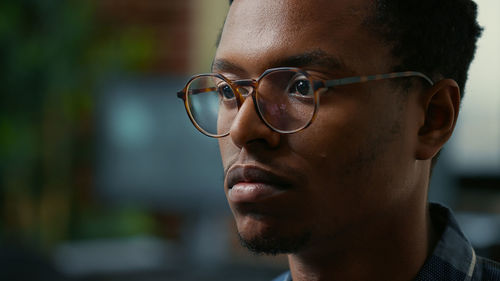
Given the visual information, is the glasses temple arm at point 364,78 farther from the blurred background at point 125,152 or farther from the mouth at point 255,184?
the blurred background at point 125,152

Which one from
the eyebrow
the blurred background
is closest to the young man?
the eyebrow

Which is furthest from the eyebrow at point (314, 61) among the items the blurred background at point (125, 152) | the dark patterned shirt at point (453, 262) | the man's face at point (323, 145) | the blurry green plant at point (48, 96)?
the blurry green plant at point (48, 96)

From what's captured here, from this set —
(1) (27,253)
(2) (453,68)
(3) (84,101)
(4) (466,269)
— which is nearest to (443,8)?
(2) (453,68)

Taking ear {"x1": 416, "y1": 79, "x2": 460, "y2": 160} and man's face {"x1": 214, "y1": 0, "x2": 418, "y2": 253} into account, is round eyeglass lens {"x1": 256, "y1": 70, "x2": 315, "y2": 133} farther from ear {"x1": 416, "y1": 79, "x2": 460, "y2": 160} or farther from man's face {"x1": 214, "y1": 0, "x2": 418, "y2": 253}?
ear {"x1": 416, "y1": 79, "x2": 460, "y2": 160}

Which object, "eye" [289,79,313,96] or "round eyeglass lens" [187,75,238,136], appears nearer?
"eye" [289,79,313,96]

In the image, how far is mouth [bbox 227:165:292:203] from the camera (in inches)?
33.9

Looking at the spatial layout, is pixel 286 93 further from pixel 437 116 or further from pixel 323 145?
pixel 437 116

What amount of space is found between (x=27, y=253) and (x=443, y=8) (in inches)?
55.5

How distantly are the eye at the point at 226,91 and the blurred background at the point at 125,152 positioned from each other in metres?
0.99

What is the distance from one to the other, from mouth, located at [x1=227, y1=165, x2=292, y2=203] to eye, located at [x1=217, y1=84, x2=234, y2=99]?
0.37ft

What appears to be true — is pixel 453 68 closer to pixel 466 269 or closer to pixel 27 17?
pixel 466 269

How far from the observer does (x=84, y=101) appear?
10.3 ft

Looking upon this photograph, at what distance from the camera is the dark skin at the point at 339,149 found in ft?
2.84

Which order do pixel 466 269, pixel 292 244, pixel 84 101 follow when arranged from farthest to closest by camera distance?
1. pixel 84 101
2. pixel 466 269
3. pixel 292 244
